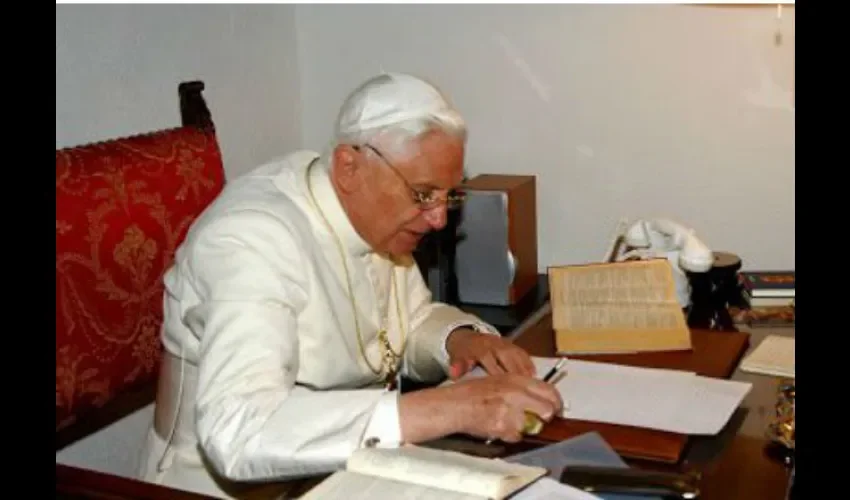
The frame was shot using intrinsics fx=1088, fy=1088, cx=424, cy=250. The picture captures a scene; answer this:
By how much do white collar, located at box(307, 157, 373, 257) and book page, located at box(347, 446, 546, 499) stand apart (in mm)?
515

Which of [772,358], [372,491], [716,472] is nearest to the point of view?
[372,491]

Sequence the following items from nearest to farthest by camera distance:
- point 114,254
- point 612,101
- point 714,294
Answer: point 114,254, point 714,294, point 612,101

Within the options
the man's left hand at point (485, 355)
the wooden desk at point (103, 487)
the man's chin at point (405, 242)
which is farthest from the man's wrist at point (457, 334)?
the wooden desk at point (103, 487)

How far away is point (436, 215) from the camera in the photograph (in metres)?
1.79

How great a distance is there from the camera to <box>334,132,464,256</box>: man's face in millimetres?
1724

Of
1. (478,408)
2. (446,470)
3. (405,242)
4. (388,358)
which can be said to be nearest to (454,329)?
(388,358)

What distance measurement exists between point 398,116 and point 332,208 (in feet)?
0.70

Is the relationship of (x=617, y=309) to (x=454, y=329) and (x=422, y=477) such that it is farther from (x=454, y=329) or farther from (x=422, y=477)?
(x=422, y=477)

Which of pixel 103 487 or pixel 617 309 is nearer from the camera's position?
pixel 103 487

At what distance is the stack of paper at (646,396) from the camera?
159 cm

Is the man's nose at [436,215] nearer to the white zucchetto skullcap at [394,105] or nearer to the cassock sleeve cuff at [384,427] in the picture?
the white zucchetto skullcap at [394,105]

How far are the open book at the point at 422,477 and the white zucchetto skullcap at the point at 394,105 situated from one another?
562 mm

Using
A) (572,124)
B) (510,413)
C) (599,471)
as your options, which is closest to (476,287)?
(572,124)

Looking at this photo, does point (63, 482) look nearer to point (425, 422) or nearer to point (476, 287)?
point (425, 422)
